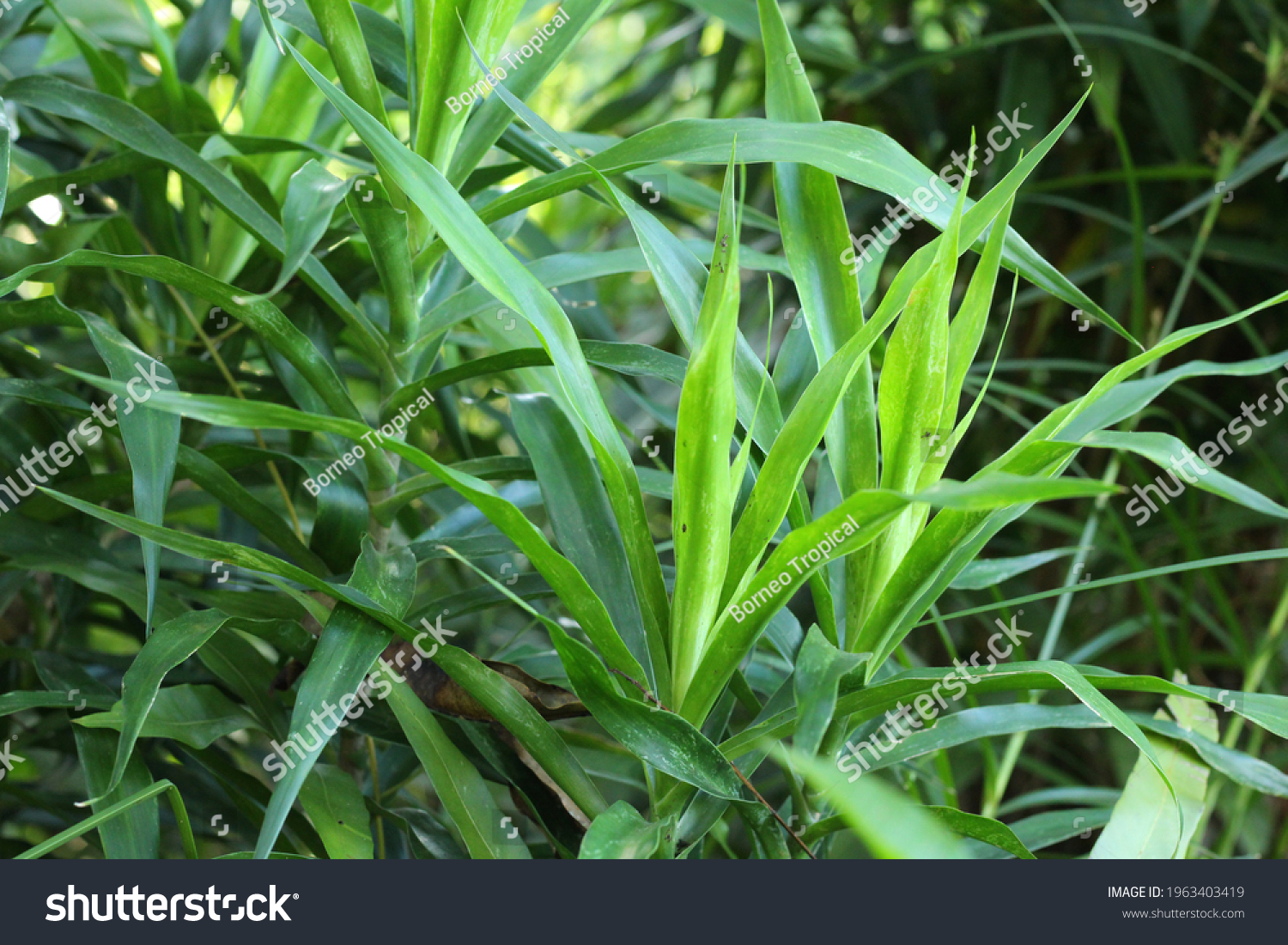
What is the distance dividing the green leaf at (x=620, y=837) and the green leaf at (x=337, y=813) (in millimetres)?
113

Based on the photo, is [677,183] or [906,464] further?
[677,183]

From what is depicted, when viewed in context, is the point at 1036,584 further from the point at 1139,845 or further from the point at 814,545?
the point at 814,545

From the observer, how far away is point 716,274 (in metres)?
0.34

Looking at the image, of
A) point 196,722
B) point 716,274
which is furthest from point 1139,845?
point 196,722

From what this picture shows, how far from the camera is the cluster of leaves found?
0.34m

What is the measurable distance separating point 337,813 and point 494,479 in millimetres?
188

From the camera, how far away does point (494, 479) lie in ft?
1.67

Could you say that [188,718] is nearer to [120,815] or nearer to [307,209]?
[120,815]

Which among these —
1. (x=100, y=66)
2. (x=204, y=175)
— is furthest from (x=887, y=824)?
(x=100, y=66)

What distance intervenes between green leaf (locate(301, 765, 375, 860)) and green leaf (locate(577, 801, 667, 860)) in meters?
0.11

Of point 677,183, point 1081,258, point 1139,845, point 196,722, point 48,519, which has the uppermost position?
point 1081,258

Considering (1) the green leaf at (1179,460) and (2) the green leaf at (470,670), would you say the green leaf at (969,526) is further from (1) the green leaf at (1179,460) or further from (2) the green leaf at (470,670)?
(2) the green leaf at (470,670)

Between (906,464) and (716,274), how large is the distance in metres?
0.11

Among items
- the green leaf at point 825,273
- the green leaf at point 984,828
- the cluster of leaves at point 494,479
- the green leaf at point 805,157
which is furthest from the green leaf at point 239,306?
the green leaf at point 984,828
